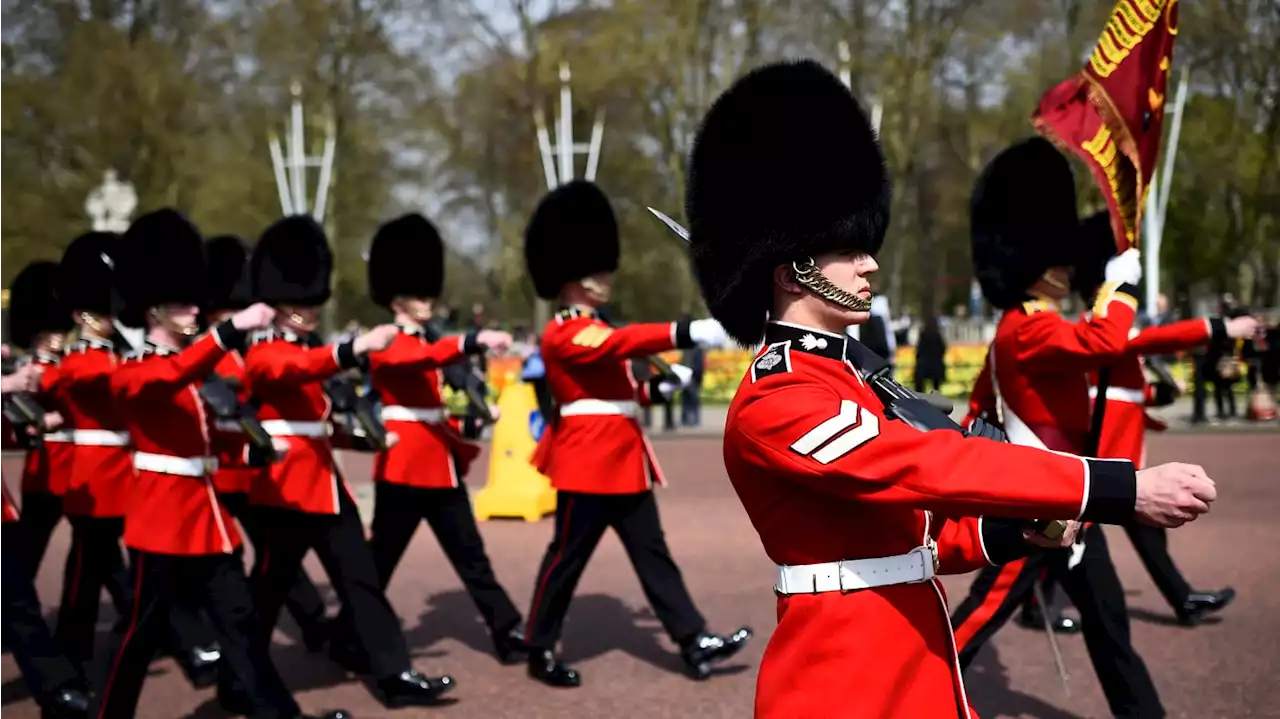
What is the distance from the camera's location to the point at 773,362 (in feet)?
8.75

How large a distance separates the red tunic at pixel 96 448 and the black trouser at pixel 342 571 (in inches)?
28.2

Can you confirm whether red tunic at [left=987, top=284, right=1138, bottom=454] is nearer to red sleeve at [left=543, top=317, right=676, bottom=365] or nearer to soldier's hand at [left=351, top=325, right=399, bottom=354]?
red sleeve at [left=543, top=317, right=676, bottom=365]

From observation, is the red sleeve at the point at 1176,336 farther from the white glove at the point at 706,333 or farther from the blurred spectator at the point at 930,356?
the blurred spectator at the point at 930,356

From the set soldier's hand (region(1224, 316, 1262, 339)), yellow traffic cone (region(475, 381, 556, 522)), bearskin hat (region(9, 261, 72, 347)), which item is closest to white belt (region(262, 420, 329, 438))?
bearskin hat (region(9, 261, 72, 347))

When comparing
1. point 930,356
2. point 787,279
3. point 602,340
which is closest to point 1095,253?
point 602,340

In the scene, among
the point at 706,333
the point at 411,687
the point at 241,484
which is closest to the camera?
the point at 706,333

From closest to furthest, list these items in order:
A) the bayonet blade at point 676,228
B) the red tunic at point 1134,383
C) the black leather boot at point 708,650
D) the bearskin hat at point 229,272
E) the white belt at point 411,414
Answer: the bayonet blade at point 676,228, the red tunic at point 1134,383, the black leather boot at point 708,650, the white belt at point 411,414, the bearskin hat at point 229,272

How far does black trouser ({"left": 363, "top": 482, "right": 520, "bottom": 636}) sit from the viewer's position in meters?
6.27

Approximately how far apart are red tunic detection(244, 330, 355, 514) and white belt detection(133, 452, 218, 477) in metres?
0.44

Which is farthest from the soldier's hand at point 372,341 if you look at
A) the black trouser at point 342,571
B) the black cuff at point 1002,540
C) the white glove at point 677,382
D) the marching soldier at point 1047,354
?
the black cuff at point 1002,540

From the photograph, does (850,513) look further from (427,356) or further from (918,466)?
(427,356)

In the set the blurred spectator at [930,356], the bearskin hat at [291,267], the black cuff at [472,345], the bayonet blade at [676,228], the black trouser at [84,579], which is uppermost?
the bayonet blade at [676,228]

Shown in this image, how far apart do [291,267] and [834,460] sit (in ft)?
13.6

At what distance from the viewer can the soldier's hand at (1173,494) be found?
221 cm
